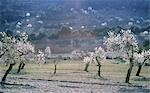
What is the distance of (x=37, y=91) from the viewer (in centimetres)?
4997

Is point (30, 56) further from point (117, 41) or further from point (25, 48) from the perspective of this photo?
point (117, 41)

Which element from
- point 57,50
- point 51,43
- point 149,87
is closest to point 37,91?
point 149,87

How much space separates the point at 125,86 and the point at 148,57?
2209cm

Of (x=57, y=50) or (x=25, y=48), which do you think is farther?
(x=57, y=50)

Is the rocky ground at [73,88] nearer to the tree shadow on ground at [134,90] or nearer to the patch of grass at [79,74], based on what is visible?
the tree shadow on ground at [134,90]

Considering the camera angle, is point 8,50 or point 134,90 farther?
point 8,50

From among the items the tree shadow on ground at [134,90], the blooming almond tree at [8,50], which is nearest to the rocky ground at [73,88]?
the tree shadow on ground at [134,90]

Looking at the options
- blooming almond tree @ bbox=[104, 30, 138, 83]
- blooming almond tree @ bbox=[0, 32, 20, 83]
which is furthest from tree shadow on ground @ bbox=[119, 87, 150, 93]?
blooming almond tree @ bbox=[0, 32, 20, 83]

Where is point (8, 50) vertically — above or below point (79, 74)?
above

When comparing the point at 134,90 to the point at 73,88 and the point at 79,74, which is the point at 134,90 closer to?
the point at 73,88

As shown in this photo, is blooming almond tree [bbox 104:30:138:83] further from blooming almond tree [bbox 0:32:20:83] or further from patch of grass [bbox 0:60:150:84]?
blooming almond tree [bbox 0:32:20:83]

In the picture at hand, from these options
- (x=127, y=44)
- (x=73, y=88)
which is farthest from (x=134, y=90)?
(x=127, y=44)

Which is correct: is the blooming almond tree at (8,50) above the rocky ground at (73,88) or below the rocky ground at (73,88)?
above

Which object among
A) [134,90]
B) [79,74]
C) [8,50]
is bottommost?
[134,90]
